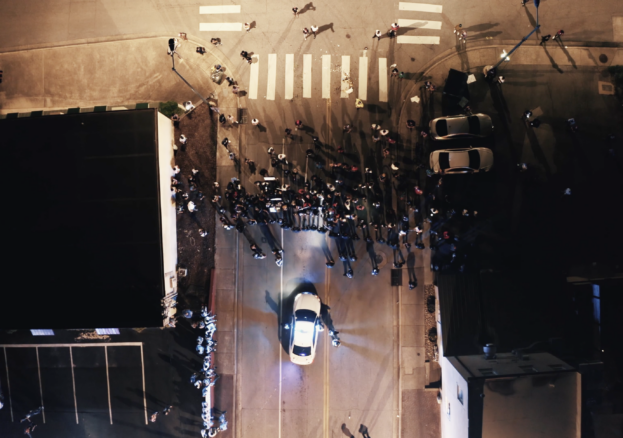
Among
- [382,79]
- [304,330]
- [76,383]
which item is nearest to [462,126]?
[382,79]

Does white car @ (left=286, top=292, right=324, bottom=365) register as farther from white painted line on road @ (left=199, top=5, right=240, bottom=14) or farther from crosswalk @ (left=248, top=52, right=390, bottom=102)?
white painted line on road @ (left=199, top=5, right=240, bottom=14)

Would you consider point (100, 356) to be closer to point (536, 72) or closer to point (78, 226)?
point (78, 226)

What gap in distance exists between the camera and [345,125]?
17250 millimetres

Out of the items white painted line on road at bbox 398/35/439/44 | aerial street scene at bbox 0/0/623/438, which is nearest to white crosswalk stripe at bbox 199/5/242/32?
aerial street scene at bbox 0/0/623/438

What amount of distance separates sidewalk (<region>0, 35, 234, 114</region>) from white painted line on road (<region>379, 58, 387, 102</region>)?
8.36 m

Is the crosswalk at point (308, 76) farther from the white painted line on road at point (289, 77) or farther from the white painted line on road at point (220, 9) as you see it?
the white painted line on road at point (220, 9)

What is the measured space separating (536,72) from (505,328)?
13207mm

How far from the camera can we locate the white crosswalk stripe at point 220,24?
17656 millimetres

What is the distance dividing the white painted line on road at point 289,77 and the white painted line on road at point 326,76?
1.66m

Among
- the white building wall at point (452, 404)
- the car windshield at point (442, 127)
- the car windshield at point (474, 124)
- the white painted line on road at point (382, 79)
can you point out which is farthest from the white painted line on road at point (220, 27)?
the white building wall at point (452, 404)

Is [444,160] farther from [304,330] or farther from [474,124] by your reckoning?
[304,330]

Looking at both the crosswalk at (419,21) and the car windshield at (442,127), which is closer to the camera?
the car windshield at (442,127)

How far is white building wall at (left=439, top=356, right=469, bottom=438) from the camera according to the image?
14.0 m

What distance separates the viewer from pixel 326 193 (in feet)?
56.2
